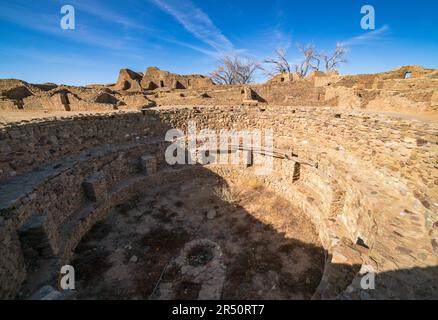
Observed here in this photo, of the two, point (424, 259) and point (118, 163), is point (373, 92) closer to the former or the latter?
point (424, 259)

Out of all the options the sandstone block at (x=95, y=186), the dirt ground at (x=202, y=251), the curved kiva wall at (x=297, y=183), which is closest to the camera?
the curved kiva wall at (x=297, y=183)

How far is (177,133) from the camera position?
11336 mm

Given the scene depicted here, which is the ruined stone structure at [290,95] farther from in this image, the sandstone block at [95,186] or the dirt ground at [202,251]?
the dirt ground at [202,251]

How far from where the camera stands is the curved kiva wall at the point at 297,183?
354 cm

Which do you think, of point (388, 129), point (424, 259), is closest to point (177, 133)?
point (388, 129)

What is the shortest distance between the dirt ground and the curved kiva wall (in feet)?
1.95

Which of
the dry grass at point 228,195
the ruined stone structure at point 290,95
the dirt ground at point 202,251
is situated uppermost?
the ruined stone structure at point 290,95

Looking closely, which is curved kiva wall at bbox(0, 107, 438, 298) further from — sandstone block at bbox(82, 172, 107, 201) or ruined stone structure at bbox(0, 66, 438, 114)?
ruined stone structure at bbox(0, 66, 438, 114)

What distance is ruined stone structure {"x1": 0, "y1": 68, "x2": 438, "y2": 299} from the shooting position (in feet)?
11.6

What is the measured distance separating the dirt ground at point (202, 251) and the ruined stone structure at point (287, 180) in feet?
1.17

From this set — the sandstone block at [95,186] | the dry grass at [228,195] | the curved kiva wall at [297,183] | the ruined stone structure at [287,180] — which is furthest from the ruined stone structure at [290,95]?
the dry grass at [228,195]

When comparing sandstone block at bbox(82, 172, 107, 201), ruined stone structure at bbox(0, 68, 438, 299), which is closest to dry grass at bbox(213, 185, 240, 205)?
ruined stone structure at bbox(0, 68, 438, 299)

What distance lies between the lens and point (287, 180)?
8.52 meters

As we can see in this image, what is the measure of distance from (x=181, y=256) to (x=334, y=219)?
4.49m
